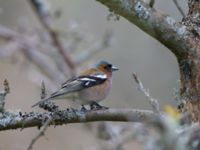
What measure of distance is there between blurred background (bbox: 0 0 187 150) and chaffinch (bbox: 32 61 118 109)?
192 centimetres

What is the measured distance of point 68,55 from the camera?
7.79 meters

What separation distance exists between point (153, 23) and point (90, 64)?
5.04 metres

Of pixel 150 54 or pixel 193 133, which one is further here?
pixel 150 54

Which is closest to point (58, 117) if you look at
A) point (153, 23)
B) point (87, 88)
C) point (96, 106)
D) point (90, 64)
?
point (153, 23)

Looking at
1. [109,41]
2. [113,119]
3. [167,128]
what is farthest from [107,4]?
[109,41]

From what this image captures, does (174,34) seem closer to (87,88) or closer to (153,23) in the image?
(153,23)

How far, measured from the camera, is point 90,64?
323 inches

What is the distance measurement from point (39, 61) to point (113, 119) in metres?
5.22

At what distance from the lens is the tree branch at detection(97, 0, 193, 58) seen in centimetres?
319

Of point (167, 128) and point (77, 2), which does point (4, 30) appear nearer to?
point (77, 2)

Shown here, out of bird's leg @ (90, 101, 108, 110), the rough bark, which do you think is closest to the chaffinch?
bird's leg @ (90, 101, 108, 110)

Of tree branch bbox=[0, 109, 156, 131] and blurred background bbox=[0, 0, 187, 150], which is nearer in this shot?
tree branch bbox=[0, 109, 156, 131]

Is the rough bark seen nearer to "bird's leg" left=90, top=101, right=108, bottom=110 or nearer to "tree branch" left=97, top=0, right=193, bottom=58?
"tree branch" left=97, top=0, right=193, bottom=58

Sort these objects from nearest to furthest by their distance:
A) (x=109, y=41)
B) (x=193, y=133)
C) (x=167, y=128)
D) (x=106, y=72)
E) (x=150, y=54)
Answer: (x=167, y=128)
(x=193, y=133)
(x=106, y=72)
(x=109, y=41)
(x=150, y=54)
